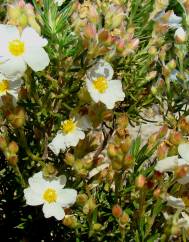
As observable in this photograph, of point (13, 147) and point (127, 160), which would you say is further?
point (13, 147)

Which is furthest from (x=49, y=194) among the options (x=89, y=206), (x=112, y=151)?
(x=112, y=151)

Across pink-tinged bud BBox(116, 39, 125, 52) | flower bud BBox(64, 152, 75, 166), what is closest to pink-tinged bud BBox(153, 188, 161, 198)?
flower bud BBox(64, 152, 75, 166)

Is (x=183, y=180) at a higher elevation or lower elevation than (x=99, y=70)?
lower

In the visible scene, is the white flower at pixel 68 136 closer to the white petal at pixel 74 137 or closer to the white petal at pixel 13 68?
the white petal at pixel 74 137

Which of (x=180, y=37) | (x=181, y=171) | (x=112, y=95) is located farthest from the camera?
(x=180, y=37)

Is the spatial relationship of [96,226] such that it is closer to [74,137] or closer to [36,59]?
[74,137]

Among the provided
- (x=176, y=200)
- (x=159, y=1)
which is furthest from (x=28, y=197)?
(x=159, y=1)

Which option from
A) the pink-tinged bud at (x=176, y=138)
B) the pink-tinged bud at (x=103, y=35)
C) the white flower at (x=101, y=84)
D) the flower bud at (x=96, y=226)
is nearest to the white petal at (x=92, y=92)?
the white flower at (x=101, y=84)

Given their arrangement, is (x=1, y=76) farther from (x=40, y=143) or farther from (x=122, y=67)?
(x=122, y=67)
